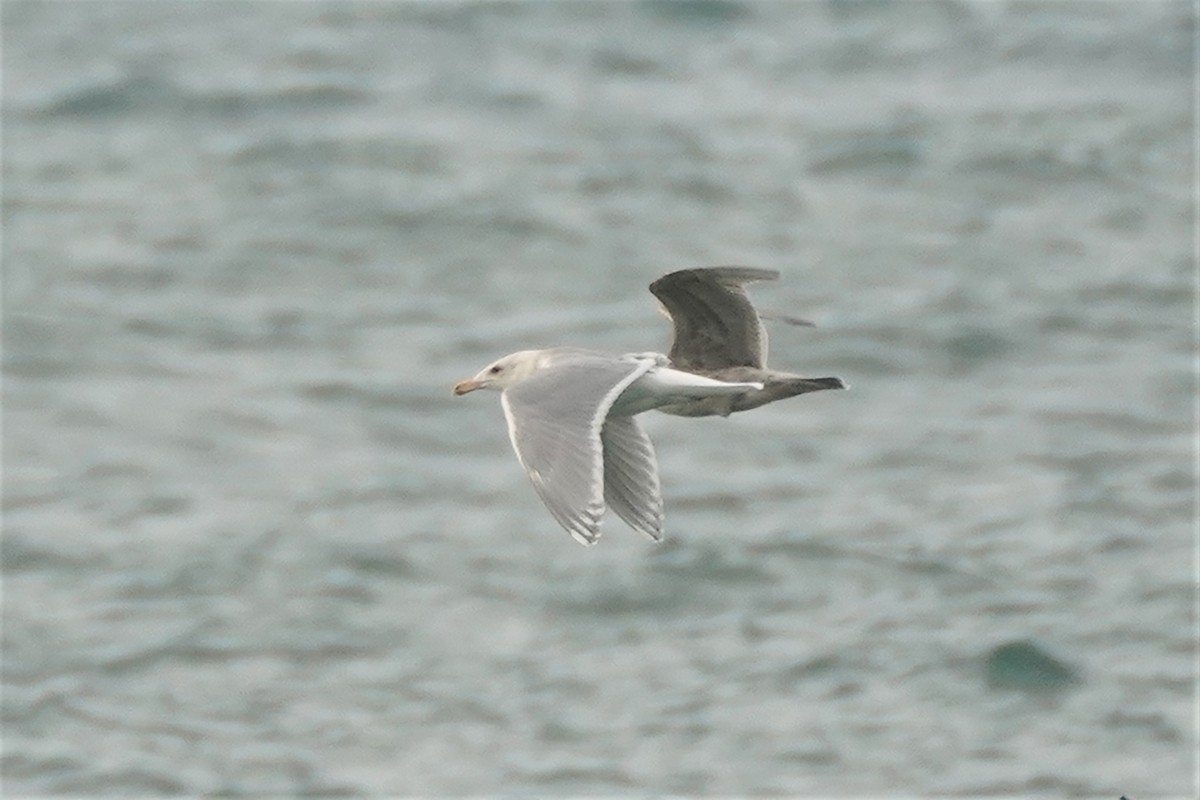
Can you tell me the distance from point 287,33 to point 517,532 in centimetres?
985

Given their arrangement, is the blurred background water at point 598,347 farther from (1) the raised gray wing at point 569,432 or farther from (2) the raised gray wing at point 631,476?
(1) the raised gray wing at point 569,432

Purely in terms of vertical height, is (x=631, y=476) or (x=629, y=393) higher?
(x=629, y=393)

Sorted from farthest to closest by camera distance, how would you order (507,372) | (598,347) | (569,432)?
(598,347) < (507,372) < (569,432)

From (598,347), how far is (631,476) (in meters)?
13.4

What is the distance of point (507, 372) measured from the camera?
7.98 m

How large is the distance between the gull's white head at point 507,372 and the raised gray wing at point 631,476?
13.3 inches

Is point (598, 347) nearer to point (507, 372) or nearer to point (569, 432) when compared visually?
point (507, 372)

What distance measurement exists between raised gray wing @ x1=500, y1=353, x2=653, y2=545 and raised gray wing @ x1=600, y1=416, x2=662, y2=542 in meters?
0.21

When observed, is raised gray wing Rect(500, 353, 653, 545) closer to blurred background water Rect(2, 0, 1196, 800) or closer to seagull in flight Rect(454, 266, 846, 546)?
seagull in flight Rect(454, 266, 846, 546)

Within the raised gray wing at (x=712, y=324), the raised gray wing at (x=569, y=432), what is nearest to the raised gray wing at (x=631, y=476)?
the raised gray wing at (x=569, y=432)

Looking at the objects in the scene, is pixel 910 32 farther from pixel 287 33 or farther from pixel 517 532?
pixel 517 532

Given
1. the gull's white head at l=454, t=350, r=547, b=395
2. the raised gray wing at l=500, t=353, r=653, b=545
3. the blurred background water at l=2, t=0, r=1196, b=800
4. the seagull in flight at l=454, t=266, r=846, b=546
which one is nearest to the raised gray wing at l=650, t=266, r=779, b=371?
the seagull in flight at l=454, t=266, r=846, b=546

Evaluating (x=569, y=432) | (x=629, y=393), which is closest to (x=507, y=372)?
(x=629, y=393)

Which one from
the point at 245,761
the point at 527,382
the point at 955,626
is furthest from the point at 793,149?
the point at 527,382
